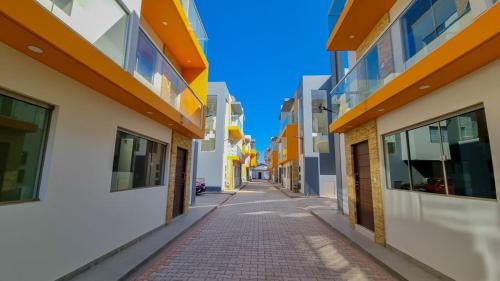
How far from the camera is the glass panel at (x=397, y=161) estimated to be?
5133 mm

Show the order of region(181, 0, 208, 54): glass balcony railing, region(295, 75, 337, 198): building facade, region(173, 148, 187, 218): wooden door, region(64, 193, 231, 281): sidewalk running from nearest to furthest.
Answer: region(64, 193, 231, 281): sidewalk → region(181, 0, 208, 54): glass balcony railing → region(173, 148, 187, 218): wooden door → region(295, 75, 337, 198): building facade

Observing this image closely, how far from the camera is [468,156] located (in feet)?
11.9

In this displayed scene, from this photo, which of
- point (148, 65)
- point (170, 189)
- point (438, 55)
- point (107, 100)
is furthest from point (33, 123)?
point (438, 55)

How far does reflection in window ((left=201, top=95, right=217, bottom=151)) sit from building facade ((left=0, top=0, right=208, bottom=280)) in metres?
15.0

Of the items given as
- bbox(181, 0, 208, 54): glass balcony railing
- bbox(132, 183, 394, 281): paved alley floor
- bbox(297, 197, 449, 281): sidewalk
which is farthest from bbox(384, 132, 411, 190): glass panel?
bbox(181, 0, 208, 54): glass balcony railing

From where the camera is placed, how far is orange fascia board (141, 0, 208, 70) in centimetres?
635

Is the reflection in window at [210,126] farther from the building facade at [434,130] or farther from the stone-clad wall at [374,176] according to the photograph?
the building facade at [434,130]

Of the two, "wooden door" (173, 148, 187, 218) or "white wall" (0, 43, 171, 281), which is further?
"wooden door" (173, 148, 187, 218)

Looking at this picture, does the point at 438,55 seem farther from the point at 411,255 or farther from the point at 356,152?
the point at 356,152

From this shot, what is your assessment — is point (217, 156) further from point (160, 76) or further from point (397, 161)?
point (397, 161)

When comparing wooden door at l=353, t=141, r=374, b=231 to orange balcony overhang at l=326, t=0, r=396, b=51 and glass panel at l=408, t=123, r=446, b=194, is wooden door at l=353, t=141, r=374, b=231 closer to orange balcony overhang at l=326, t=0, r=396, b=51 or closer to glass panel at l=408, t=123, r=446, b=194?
glass panel at l=408, t=123, r=446, b=194

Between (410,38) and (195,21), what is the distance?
709cm

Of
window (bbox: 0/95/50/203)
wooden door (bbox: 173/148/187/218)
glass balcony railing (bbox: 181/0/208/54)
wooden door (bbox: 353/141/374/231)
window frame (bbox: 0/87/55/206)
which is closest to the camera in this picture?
window (bbox: 0/95/50/203)

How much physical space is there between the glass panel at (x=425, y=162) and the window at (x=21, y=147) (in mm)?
6255
